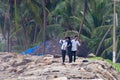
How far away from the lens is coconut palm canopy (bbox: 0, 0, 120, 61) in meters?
38.1

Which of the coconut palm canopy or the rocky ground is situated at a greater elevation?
the coconut palm canopy

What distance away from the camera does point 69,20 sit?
42.1 meters

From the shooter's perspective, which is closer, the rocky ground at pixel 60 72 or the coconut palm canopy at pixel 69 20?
the rocky ground at pixel 60 72

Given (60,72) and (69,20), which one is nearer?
(60,72)

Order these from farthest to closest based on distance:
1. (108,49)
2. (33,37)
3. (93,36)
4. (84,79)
Result: (33,37) → (93,36) → (108,49) → (84,79)

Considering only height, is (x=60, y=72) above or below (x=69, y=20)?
below

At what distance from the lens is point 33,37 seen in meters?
→ 46.8

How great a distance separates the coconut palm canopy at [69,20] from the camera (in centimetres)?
3809

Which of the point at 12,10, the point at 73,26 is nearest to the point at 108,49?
the point at 73,26

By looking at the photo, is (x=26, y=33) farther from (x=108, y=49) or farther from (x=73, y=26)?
(x=108, y=49)

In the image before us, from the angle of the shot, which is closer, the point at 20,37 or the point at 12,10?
the point at 12,10

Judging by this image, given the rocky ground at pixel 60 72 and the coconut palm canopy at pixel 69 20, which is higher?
the coconut palm canopy at pixel 69 20

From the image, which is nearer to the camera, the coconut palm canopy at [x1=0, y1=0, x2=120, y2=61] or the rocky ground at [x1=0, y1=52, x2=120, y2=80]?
the rocky ground at [x1=0, y1=52, x2=120, y2=80]

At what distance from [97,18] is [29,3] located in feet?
22.2
